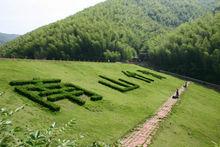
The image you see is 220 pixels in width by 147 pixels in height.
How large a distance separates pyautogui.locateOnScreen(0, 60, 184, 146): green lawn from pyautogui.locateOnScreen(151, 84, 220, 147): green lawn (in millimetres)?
1961

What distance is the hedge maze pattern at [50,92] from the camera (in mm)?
24466

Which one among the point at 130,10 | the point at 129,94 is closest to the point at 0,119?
the point at 129,94

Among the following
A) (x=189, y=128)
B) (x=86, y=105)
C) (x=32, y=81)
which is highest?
(x=32, y=81)

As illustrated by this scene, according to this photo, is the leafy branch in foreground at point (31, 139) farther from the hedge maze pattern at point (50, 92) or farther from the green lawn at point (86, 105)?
the hedge maze pattern at point (50, 92)

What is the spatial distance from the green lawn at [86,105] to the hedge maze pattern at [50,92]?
446mm

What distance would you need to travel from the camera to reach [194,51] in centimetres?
8012

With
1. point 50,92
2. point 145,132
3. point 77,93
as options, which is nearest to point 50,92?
point 50,92

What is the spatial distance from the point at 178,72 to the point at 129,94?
4797 cm

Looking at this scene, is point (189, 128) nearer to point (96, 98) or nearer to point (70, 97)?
point (96, 98)

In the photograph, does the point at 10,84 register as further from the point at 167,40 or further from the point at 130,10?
the point at 130,10

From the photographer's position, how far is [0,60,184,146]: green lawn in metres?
21.3

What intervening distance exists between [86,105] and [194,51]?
56585mm

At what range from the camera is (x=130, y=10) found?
544ft

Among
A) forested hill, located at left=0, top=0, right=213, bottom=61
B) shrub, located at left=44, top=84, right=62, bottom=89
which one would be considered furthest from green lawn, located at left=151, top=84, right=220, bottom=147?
forested hill, located at left=0, top=0, right=213, bottom=61
